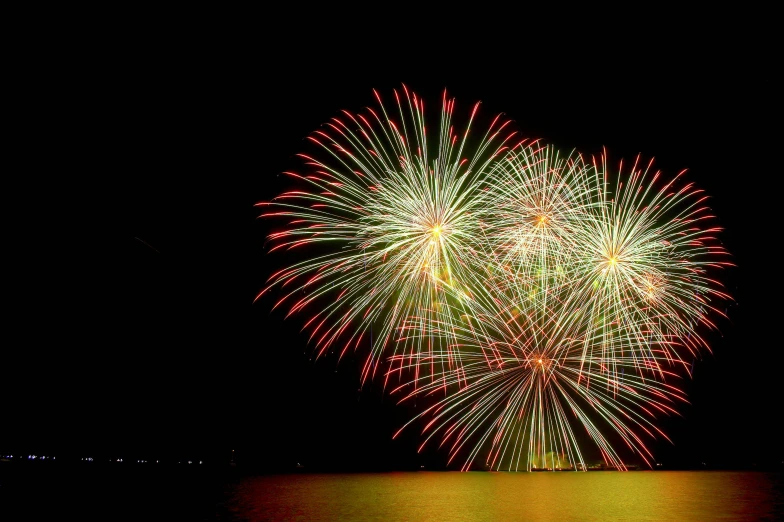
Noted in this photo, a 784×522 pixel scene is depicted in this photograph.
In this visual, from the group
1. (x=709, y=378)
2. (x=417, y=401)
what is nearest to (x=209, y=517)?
(x=417, y=401)

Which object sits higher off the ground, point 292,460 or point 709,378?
point 709,378

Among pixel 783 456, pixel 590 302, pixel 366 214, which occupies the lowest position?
pixel 783 456

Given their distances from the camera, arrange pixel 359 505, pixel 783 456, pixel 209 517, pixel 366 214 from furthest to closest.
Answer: pixel 783 456 → pixel 366 214 → pixel 359 505 → pixel 209 517

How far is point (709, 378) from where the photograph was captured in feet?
125

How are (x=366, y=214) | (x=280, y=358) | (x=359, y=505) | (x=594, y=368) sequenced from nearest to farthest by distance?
1. (x=359, y=505)
2. (x=366, y=214)
3. (x=594, y=368)
4. (x=280, y=358)

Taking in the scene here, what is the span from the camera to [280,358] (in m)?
41.5

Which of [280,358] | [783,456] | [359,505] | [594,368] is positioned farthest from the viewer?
[280,358]

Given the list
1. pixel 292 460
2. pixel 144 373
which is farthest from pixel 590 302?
pixel 144 373

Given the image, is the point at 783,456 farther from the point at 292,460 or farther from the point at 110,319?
the point at 110,319

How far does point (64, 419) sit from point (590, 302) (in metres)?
34.2

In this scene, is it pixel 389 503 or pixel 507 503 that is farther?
pixel 389 503

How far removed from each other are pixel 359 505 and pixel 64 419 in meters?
34.8

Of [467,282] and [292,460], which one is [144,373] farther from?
[467,282]

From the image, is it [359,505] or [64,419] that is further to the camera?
[64,419]
